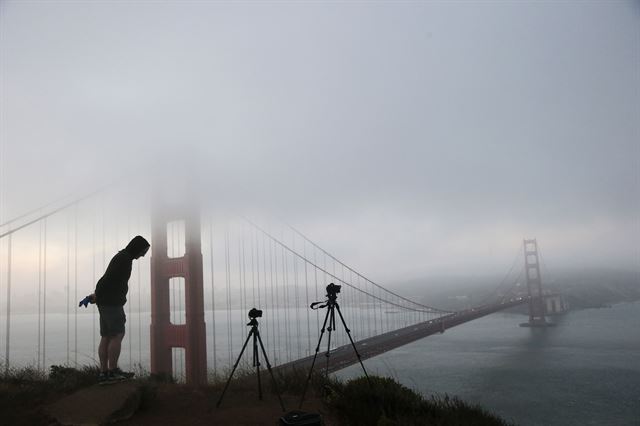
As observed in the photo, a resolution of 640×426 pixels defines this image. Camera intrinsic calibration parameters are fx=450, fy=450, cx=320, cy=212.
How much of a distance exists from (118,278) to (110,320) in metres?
0.45

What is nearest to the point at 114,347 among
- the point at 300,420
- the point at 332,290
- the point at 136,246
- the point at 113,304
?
the point at 113,304

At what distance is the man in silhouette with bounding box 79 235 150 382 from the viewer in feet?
15.7

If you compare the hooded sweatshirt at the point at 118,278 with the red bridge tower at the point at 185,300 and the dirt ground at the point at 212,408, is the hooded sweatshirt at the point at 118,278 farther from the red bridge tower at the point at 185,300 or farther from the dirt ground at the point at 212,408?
the red bridge tower at the point at 185,300

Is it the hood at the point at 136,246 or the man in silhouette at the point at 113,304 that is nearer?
the man in silhouette at the point at 113,304

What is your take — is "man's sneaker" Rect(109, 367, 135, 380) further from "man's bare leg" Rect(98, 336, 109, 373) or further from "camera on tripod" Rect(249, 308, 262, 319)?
"camera on tripod" Rect(249, 308, 262, 319)

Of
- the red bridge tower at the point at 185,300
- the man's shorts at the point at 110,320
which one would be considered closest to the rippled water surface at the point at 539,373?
the red bridge tower at the point at 185,300

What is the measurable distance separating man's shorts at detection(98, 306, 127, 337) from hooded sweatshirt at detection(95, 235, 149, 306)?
0.06m

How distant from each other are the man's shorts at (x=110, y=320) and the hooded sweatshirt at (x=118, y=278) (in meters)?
0.06

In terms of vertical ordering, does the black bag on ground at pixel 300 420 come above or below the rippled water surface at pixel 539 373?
above

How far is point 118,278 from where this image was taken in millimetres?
4895

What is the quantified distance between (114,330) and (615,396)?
130ft

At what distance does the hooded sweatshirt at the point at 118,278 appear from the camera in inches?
190

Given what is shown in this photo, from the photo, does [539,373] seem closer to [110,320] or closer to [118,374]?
[118,374]

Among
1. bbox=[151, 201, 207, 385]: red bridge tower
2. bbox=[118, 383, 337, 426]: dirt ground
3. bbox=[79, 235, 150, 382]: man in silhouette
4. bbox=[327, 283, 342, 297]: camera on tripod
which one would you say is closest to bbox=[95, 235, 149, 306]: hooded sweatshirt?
bbox=[79, 235, 150, 382]: man in silhouette
